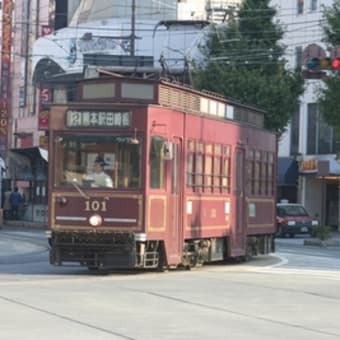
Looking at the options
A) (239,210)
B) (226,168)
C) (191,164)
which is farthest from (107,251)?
(239,210)

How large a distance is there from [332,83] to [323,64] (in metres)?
11.3

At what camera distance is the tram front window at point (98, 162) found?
18.5m

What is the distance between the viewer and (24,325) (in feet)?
38.4

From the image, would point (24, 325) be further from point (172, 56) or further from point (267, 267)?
point (172, 56)

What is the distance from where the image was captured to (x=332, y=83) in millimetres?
36656

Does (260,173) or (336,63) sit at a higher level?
(336,63)

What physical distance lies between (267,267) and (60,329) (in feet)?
37.2

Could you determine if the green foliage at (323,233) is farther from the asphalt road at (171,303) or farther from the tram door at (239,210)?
the asphalt road at (171,303)

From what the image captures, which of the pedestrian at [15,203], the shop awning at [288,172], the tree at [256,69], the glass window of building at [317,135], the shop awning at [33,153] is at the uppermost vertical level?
the tree at [256,69]

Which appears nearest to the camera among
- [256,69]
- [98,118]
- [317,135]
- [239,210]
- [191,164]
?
[98,118]

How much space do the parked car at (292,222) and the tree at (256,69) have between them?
3853 mm

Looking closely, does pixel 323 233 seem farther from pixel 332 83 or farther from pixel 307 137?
pixel 307 137

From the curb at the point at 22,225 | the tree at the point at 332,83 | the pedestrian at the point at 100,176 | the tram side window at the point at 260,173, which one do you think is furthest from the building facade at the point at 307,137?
the pedestrian at the point at 100,176

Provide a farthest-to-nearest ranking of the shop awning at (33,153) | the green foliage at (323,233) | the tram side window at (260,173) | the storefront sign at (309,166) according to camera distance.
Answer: the storefront sign at (309,166), the shop awning at (33,153), the green foliage at (323,233), the tram side window at (260,173)
